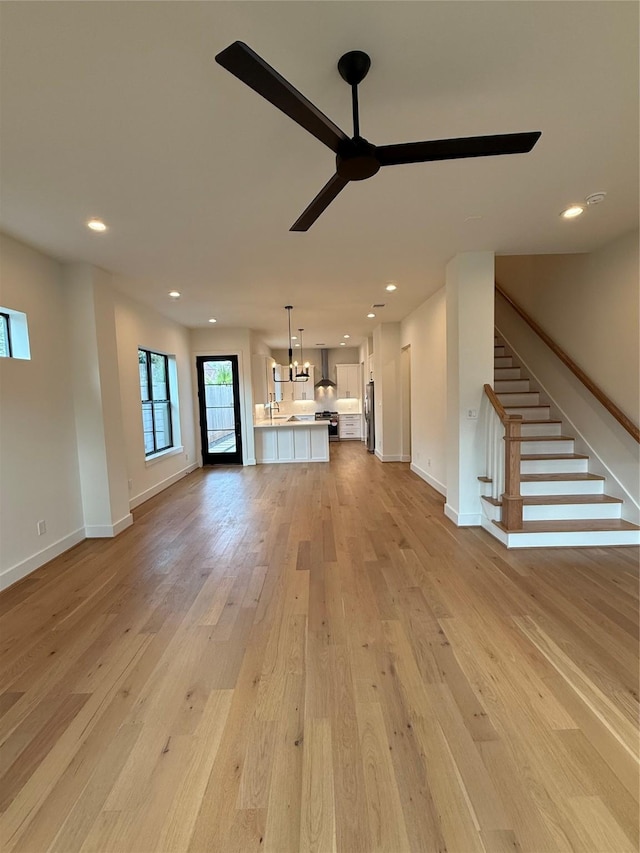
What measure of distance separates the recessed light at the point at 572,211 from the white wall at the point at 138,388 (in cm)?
470

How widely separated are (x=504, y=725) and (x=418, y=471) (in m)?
4.86

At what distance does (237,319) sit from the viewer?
648 centimetres

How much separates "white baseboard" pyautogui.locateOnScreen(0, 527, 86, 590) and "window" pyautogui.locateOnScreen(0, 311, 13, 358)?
1.71 meters

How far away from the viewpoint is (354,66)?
1489mm

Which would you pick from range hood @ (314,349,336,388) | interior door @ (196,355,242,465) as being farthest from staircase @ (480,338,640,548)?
range hood @ (314,349,336,388)

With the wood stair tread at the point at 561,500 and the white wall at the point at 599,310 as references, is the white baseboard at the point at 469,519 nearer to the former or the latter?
the wood stair tread at the point at 561,500

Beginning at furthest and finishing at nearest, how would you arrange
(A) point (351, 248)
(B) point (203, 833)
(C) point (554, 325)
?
(C) point (554, 325) → (A) point (351, 248) → (B) point (203, 833)

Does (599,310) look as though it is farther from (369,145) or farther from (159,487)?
(159,487)

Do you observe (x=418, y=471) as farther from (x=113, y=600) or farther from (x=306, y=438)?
(x=113, y=600)

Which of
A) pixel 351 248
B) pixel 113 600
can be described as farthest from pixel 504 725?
pixel 351 248

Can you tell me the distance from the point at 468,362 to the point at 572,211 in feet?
4.62

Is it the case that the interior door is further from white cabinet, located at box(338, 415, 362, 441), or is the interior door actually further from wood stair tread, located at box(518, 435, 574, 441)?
wood stair tread, located at box(518, 435, 574, 441)

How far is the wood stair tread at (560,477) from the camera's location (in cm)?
370

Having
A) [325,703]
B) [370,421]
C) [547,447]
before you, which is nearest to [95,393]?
[325,703]
